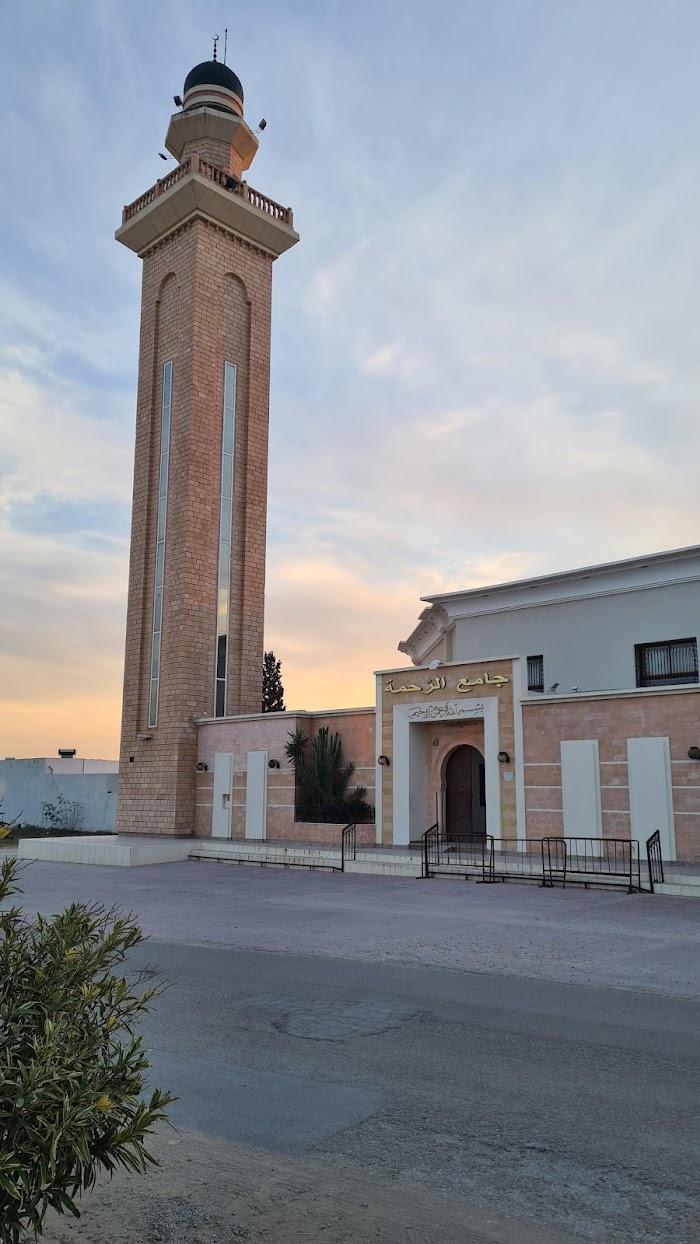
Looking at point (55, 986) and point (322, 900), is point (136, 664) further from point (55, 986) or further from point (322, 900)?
point (55, 986)

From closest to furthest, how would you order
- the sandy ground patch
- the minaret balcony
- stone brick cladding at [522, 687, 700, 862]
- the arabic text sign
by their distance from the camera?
the sandy ground patch → stone brick cladding at [522, 687, 700, 862] → the arabic text sign → the minaret balcony

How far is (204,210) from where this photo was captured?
91.2ft

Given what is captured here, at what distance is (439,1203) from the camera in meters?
3.61

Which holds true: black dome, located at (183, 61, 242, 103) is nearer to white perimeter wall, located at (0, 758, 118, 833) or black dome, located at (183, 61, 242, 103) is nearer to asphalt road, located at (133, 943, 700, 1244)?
white perimeter wall, located at (0, 758, 118, 833)

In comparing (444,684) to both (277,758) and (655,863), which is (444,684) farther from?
(655,863)

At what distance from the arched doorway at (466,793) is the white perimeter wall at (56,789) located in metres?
15.3

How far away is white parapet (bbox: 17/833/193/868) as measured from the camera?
21.4 metres

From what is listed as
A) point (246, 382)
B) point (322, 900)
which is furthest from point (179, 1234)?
point (246, 382)

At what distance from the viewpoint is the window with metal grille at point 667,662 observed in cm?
2153

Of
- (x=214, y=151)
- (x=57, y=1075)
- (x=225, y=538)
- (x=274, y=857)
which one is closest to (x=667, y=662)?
(x=274, y=857)

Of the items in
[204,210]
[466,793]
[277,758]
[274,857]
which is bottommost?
[274,857]

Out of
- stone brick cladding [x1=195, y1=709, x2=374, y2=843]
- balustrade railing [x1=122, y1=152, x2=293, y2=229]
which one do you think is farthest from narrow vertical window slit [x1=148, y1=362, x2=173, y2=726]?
balustrade railing [x1=122, y1=152, x2=293, y2=229]

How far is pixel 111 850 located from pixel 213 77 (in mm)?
25612

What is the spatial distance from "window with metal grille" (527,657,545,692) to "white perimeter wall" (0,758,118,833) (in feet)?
53.3
